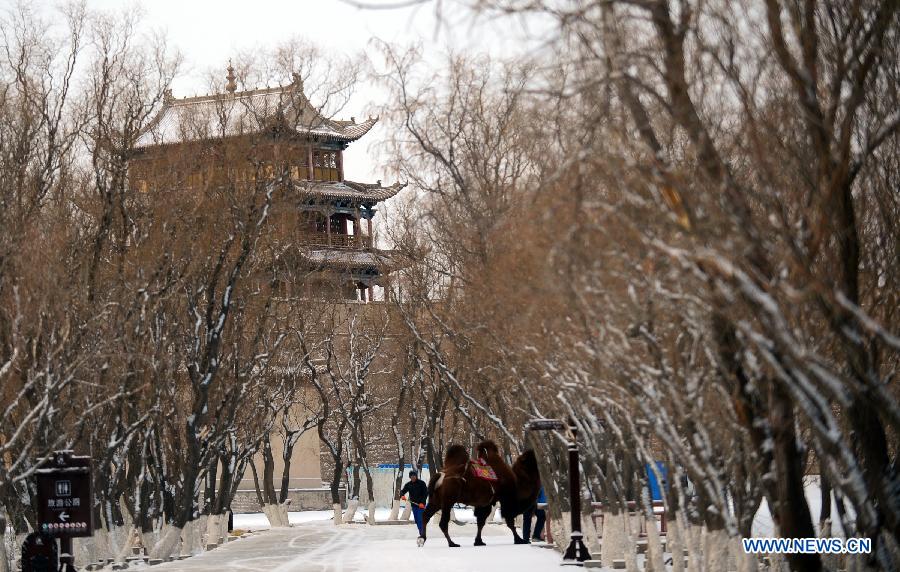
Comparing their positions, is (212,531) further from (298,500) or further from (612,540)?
(298,500)

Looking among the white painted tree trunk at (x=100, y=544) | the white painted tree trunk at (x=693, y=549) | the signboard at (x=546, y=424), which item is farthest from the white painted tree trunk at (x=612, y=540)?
the white painted tree trunk at (x=100, y=544)

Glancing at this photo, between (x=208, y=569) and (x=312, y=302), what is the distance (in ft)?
62.6

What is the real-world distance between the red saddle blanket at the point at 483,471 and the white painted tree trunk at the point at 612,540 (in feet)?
24.3

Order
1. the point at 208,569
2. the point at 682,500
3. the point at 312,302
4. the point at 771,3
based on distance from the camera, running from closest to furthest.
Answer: the point at 771,3 < the point at 682,500 < the point at 208,569 < the point at 312,302

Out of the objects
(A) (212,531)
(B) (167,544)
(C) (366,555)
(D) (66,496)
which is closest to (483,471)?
(C) (366,555)

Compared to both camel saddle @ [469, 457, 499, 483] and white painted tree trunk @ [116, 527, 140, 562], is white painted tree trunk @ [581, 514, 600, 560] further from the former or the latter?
white painted tree trunk @ [116, 527, 140, 562]

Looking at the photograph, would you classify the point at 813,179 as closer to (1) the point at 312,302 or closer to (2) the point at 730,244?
(2) the point at 730,244

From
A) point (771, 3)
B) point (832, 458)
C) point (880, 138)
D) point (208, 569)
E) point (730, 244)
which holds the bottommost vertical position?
point (208, 569)

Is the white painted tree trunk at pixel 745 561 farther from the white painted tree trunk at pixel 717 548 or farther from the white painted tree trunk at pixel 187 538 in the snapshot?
the white painted tree trunk at pixel 187 538

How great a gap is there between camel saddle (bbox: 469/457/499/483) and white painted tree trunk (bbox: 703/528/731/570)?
1450 cm

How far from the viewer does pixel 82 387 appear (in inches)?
1025

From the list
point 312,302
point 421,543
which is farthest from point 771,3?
point 312,302

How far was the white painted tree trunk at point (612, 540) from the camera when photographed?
22.7 meters

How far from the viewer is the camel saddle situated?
1206 inches
